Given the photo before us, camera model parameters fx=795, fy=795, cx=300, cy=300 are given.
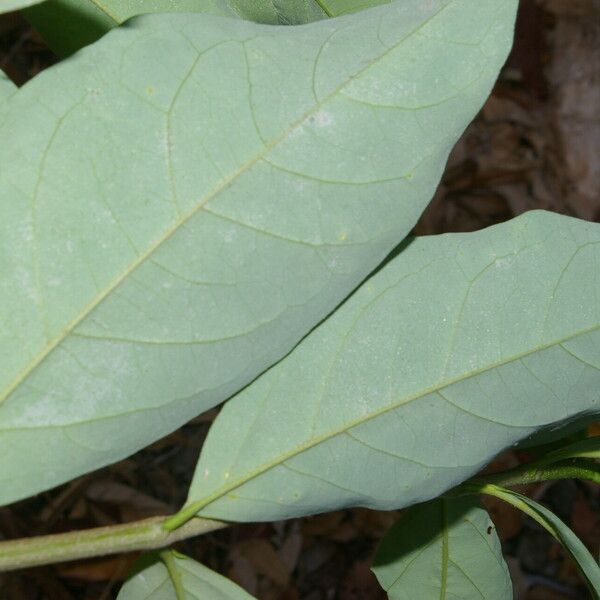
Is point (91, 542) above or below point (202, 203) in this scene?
below

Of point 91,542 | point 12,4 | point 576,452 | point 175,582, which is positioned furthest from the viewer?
point 576,452

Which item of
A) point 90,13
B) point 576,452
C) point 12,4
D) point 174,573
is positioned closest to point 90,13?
point 90,13

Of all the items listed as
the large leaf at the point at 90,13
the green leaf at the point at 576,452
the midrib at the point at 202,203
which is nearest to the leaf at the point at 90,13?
the large leaf at the point at 90,13

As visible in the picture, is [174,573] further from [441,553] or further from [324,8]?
[324,8]

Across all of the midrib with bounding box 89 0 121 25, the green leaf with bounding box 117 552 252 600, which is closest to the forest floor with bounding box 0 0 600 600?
the green leaf with bounding box 117 552 252 600

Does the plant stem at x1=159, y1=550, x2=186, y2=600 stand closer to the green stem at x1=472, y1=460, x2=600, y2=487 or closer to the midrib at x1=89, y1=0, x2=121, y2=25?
the green stem at x1=472, y1=460, x2=600, y2=487

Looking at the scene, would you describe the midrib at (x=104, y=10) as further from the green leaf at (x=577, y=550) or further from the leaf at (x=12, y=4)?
the green leaf at (x=577, y=550)
